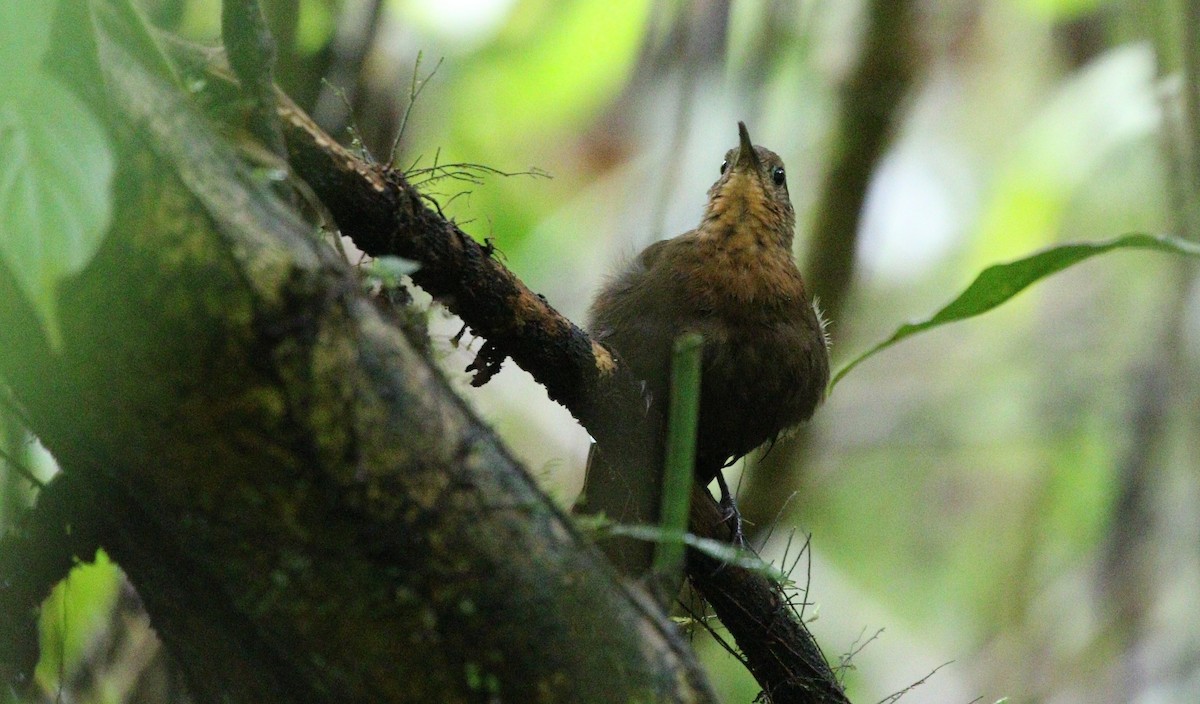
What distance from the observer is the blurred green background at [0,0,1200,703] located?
161 inches

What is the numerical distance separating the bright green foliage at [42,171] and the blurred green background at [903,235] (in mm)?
1806

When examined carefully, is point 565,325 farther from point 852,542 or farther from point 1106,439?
point 852,542

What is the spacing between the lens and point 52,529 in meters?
1.58

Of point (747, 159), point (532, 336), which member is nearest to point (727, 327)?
point (747, 159)

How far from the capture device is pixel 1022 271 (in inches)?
75.2

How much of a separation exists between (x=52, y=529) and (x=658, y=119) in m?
4.59

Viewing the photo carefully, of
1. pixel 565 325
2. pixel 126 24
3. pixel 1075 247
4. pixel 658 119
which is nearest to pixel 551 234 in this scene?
pixel 658 119

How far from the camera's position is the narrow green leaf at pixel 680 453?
55.7 inches

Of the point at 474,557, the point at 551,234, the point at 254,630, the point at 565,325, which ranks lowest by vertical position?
the point at 254,630

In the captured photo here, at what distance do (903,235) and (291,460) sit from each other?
5.51 m

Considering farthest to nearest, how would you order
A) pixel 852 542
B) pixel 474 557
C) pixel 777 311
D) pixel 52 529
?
pixel 852 542, pixel 777 311, pixel 52 529, pixel 474 557

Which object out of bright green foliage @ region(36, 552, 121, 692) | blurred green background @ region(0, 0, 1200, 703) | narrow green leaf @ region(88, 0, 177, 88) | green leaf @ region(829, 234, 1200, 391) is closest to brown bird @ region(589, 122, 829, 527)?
blurred green background @ region(0, 0, 1200, 703)

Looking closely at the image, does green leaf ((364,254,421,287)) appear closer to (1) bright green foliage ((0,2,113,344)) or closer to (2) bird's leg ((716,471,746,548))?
(1) bright green foliage ((0,2,113,344))

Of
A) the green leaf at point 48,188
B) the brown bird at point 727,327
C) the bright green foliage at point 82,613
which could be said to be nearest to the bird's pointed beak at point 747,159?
the brown bird at point 727,327
